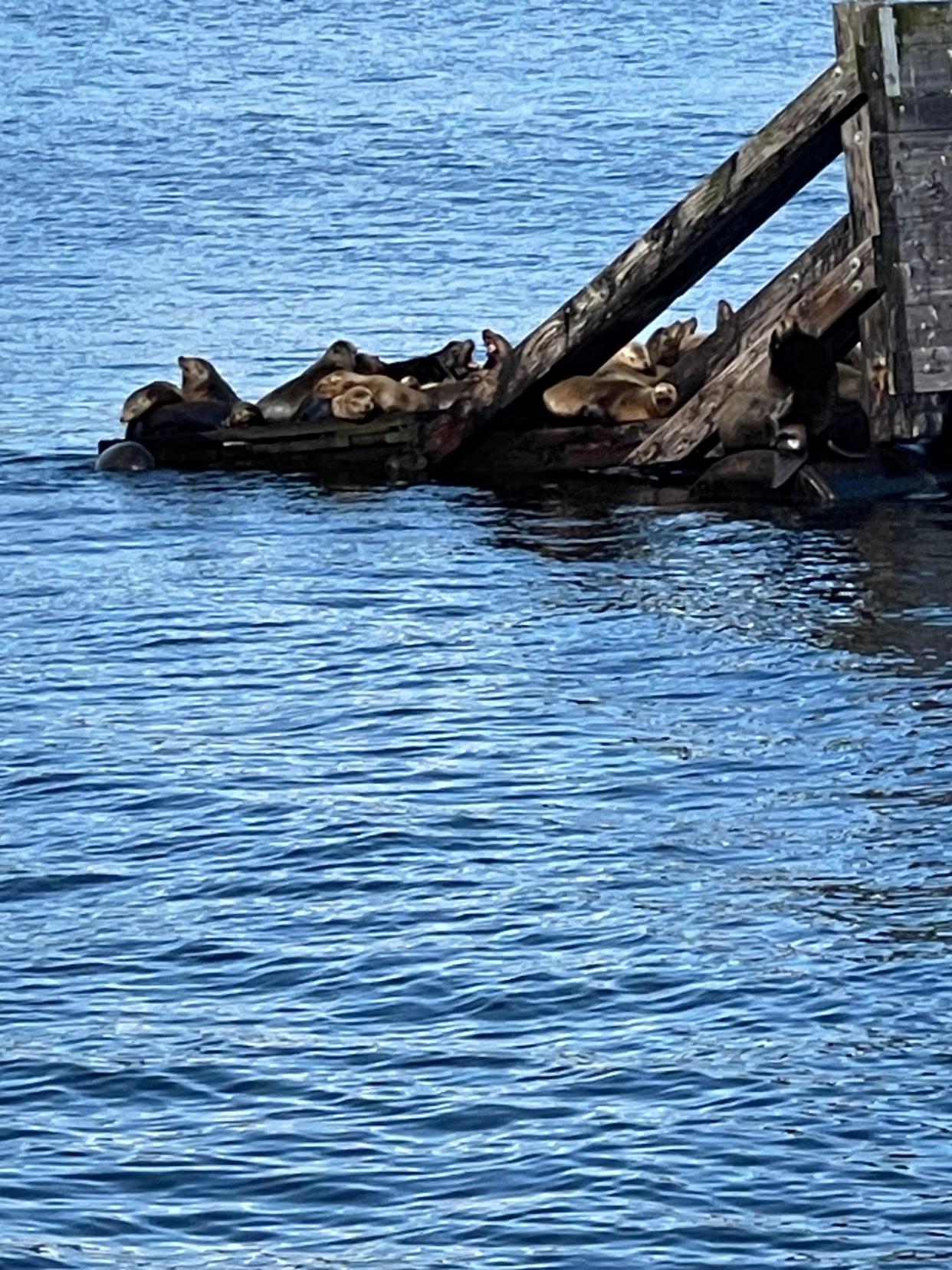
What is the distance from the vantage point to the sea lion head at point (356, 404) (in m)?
18.2

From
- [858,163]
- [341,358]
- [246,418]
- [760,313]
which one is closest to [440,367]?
[341,358]

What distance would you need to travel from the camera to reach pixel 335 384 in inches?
723

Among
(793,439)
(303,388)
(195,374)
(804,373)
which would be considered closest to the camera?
(804,373)

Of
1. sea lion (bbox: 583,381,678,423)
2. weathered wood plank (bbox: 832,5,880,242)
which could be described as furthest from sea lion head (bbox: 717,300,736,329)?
weathered wood plank (bbox: 832,5,880,242)

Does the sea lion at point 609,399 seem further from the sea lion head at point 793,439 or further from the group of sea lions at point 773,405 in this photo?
the sea lion head at point 793,439

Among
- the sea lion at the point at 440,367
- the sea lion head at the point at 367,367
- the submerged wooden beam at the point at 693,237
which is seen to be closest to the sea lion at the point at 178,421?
the sea lion head at the point at 367,367

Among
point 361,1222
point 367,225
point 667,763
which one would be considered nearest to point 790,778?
point 667,763

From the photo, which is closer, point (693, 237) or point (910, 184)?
point (910, 184)

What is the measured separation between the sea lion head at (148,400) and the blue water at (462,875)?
54 cm

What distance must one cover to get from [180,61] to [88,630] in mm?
44118

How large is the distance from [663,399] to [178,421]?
133 inches

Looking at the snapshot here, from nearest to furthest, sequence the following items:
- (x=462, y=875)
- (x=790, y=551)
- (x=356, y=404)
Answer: (x=462, y=875)
(x=790, y=551)
(x=356, y=404)

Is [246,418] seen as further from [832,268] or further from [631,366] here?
[832,268]

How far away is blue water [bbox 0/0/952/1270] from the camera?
7531 millimetres
